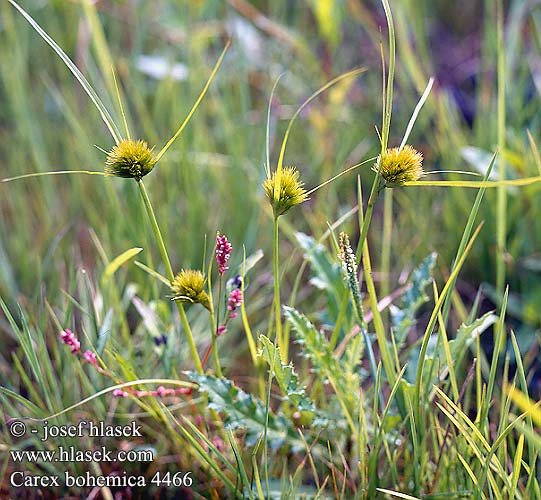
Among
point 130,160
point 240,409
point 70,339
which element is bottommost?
point 240,409

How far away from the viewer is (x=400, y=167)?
69 centimetres

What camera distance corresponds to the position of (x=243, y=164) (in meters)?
1.31

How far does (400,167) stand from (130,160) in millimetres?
274

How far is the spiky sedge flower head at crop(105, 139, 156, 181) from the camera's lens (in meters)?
0.69

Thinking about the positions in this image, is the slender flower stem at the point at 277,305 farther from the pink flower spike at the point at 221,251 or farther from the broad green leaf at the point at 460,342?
the broad green leaf at the point at 460,342

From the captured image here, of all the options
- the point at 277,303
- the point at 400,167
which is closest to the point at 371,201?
the point at 400,167

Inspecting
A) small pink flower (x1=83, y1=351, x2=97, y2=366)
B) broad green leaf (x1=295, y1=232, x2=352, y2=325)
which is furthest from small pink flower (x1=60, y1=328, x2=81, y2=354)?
broad green leaf (x1=295, y1=232, x2=352, y2=325)

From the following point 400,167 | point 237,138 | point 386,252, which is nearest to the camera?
point 400,167

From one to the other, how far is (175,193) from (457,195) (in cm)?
52

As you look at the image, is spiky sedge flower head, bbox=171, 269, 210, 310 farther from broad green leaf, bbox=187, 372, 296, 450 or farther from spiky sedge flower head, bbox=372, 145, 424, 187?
spiky sedge flower head, bbox=372, 145, 424, 187

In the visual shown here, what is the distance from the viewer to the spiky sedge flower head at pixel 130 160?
2.27 feet

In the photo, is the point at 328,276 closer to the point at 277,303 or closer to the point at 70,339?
the point at 277,303

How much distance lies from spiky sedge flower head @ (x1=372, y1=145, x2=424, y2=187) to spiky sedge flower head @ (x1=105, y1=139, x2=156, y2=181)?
0.24 m

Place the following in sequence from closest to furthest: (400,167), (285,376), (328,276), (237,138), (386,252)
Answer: (400,167) → (285,376) → (328,276) → (386,252) → (237,138)
